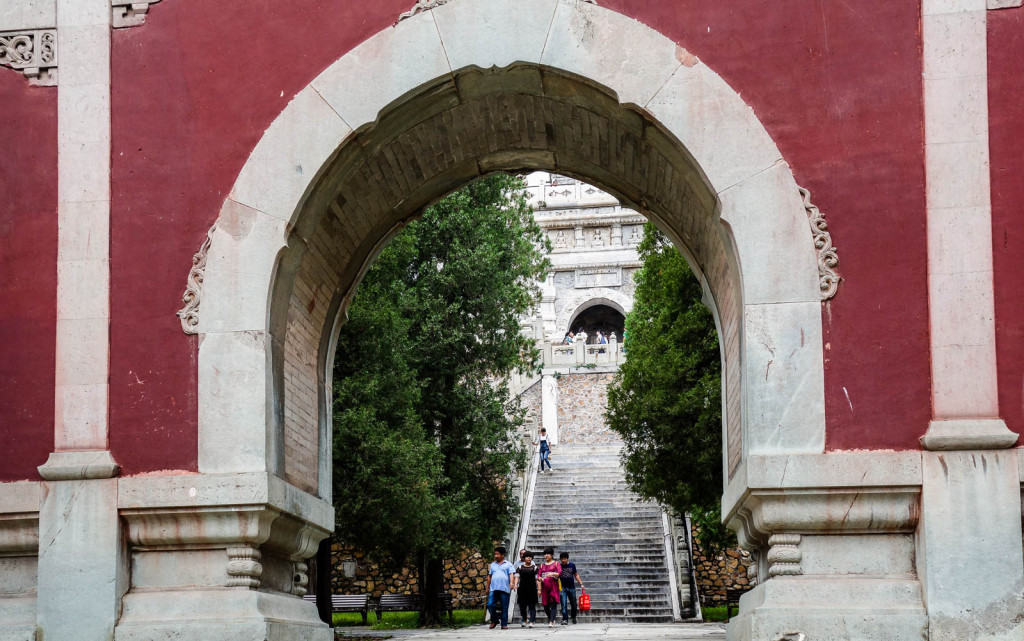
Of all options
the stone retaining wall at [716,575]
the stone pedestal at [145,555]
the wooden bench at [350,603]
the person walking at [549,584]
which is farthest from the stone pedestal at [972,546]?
the stone retaining wall at [716,575]

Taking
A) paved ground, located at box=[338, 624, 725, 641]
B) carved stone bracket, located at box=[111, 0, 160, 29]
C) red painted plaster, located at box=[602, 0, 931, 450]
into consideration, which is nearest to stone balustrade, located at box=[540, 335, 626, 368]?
paved ground, located at box=[338, 624, 725, 641]

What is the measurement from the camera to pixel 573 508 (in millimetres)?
29344

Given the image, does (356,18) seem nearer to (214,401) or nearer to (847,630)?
(214,401)

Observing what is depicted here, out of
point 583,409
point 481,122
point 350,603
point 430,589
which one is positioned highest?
point 481,122

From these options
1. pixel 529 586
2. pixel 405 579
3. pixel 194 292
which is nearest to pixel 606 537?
pixel 405 579

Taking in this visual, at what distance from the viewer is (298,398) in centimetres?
998

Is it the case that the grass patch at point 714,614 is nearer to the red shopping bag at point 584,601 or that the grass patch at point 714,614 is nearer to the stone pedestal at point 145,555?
the red shopping bag at point 584,601

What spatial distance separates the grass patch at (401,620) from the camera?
77.0 ft

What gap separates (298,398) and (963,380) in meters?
4.88

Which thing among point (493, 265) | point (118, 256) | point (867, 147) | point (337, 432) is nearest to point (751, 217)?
point (867, 147)

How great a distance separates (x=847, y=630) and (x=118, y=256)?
5.63m

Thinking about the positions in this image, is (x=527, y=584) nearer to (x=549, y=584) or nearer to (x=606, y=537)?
(x=549, y=584)

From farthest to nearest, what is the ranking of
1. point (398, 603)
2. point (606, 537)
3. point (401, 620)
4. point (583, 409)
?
point (583, 409) → point (606, 537) → point (401, 620) → point (398, 603)

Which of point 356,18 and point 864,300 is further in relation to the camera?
point 356,18
